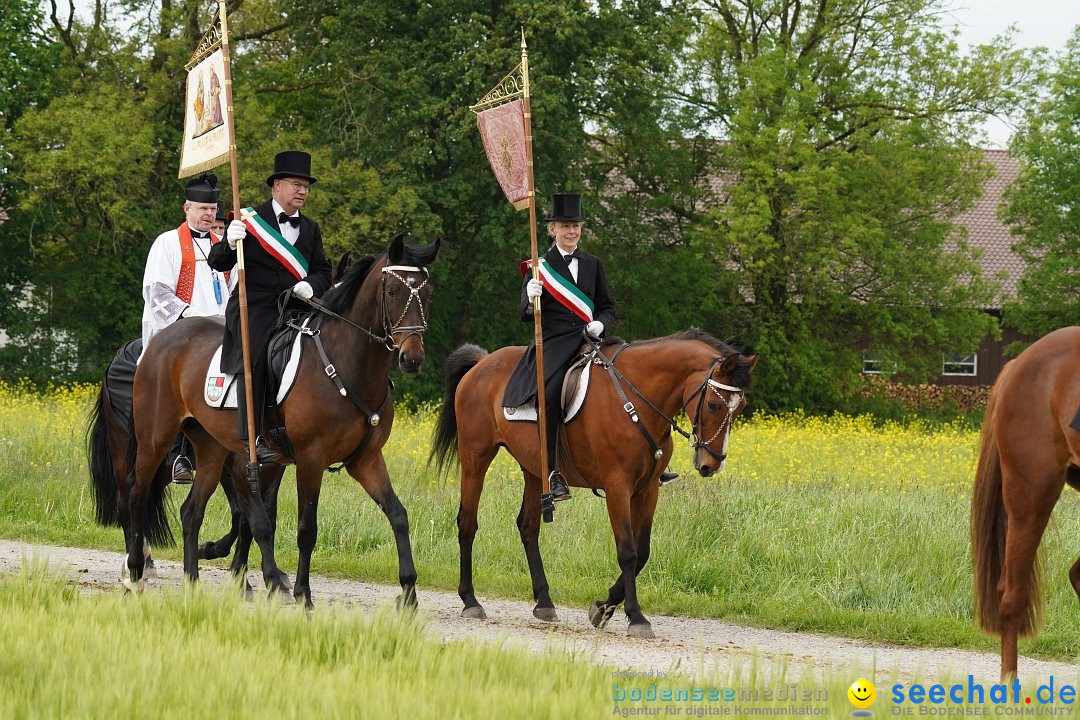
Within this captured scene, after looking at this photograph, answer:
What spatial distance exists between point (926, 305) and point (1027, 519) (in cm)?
3221

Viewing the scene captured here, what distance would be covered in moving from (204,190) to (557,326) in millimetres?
3529

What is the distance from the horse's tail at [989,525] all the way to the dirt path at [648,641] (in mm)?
422

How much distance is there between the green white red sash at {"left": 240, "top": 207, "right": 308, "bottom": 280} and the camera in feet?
32.4

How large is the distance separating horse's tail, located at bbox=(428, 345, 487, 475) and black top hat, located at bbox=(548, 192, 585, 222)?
5.24 feet

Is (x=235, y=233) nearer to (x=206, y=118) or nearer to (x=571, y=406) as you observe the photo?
(x=206, y=118)

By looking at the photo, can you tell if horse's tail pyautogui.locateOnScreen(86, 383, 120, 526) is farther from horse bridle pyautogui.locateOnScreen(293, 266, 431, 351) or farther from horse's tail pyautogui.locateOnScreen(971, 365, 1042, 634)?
horse's tail pyautogui.locateOnScreen(971, 365, 1042, 634)

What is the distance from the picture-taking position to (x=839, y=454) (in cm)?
1923

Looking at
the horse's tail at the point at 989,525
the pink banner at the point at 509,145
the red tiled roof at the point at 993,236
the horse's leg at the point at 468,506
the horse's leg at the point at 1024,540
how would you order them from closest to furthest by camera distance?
the horse's leg at the point at 1024,540, the horse's tail at the point at 989,525, the horse's leg at the point at 468,506, the pink banner at the point at 509,145, the red tiled roof at the point at 993,236

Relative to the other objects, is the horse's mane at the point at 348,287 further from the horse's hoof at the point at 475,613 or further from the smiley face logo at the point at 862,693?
the smiley face logo at the point at 862,693

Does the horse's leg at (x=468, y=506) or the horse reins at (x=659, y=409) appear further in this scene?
the horse's leg at (x=468, y=506)

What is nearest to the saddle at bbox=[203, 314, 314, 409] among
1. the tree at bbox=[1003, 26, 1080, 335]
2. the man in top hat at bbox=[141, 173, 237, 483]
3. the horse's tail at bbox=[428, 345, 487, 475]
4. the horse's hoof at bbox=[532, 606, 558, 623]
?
the man in top hat at bbox=[141, 173, 237, 483]

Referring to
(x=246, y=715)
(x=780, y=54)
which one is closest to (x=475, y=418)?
(x=246, y=715)

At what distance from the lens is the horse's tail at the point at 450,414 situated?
441 inches

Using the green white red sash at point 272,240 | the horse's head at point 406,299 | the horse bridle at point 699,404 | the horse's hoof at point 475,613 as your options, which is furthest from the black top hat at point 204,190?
the horse's hoof at point 475,613
